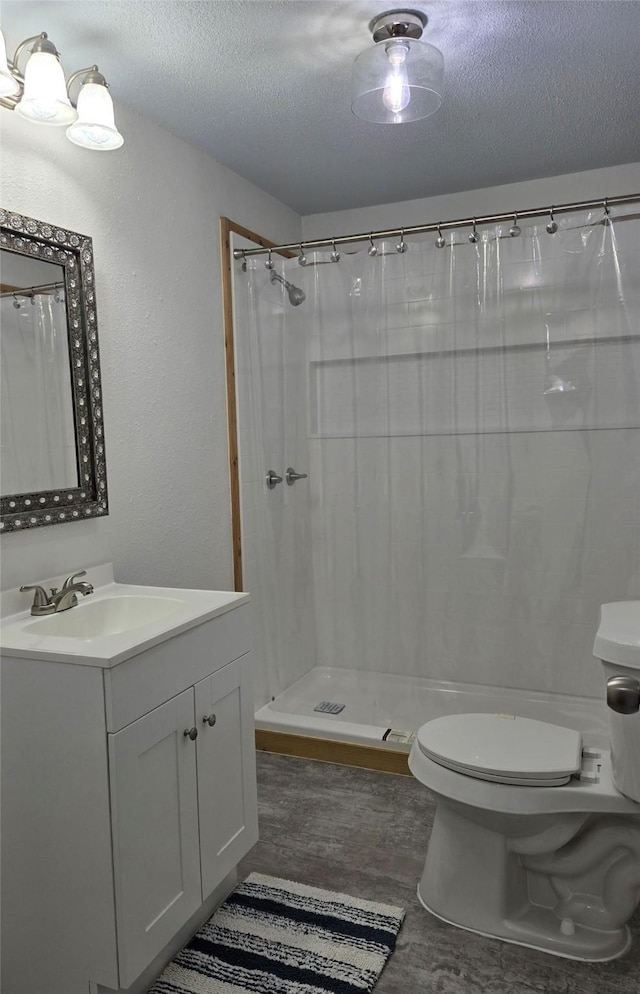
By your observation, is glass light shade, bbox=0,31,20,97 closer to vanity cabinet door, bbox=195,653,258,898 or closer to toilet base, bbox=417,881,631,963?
vanity cabinet door, bbox=195,653,258,898

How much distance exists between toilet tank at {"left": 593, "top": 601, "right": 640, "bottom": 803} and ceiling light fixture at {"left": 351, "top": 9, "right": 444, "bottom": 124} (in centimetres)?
147

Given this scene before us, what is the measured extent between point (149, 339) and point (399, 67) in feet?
3.64

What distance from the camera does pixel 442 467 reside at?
2980mm

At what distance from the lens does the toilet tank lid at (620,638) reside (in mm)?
1598

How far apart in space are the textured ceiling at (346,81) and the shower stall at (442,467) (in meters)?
0.32

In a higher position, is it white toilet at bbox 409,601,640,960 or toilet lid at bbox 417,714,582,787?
toilet lid at bbox 417,714,582,787

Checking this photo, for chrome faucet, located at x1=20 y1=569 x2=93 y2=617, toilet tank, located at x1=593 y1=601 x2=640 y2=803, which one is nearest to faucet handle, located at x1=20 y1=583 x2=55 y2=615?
chrome faucet, located at x1=20 y1=569 x2=93 y2=617

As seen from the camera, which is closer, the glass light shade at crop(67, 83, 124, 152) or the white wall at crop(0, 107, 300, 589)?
the glass light shade at crop(67, 83, 124, 152)

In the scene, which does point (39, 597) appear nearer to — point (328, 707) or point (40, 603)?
point (40, 603)

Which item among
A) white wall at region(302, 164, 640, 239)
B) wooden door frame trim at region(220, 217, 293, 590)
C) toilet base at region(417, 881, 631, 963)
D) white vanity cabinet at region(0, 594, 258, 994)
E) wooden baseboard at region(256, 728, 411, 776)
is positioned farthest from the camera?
white wall at region(302, 164, 640, 239)

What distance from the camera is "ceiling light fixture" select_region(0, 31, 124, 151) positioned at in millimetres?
1636

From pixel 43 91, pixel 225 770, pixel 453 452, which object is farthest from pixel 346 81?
pixel 225 770

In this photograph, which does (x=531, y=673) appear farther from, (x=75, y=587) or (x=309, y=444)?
(x=75, y=587)

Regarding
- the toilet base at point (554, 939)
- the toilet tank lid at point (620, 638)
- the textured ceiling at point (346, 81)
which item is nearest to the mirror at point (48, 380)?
the textured ceiling at point (346, 81)
